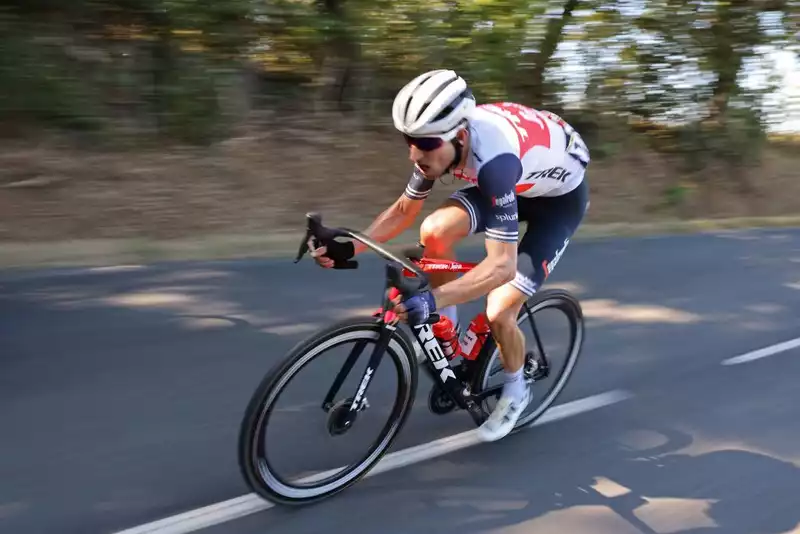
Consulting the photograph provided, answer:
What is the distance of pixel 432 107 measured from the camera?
9.88ft

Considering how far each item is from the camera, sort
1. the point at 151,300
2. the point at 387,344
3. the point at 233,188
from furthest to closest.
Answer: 1. the point at 233,188
2. the point at 151,300
3. the point at 387,344

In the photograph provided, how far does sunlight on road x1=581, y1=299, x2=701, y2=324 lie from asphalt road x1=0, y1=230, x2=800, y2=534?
0.11 ft

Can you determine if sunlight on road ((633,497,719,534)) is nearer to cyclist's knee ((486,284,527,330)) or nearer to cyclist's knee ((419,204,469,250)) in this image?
cyclist's knee ((486,284,527,330))

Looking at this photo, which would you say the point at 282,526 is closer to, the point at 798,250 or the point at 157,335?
the point at 157,335

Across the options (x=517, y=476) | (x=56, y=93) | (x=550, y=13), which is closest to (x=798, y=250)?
(x=550, y=13)

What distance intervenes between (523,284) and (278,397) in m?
1.31

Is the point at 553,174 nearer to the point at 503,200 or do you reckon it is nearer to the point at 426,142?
the point at 503,200

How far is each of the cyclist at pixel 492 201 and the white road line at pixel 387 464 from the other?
9.1 inches

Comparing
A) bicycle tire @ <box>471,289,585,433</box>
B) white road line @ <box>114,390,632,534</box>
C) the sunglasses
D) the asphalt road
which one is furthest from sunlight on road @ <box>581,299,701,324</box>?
the sunglasses

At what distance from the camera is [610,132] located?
1303 centimetres

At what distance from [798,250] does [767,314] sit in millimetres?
3347

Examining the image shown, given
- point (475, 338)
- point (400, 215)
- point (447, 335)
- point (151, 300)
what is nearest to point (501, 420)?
point (475, 338)

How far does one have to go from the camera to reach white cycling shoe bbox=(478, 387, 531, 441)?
3.80 m

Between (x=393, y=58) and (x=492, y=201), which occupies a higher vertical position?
(x=393, y=58)
